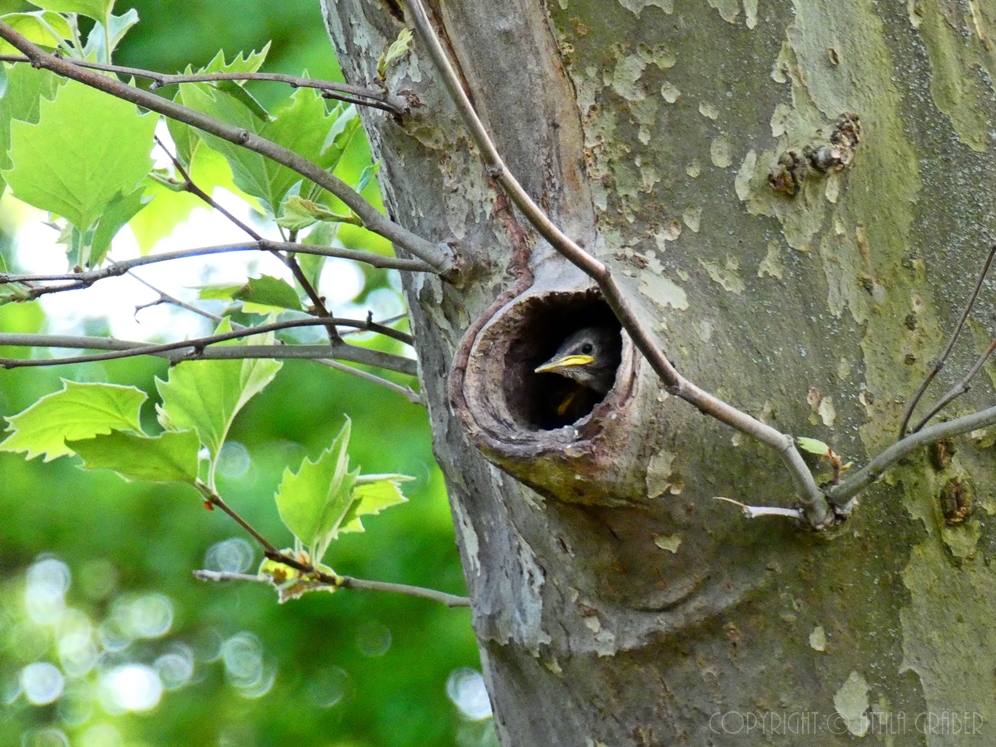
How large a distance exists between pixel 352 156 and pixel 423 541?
124cm

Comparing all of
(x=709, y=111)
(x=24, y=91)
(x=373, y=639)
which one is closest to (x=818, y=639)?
(x=709, y=111)

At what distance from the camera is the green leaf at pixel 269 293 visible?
114 centimetres

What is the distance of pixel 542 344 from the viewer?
39.5 inches

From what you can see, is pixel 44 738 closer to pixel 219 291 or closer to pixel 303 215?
pixel 219 291

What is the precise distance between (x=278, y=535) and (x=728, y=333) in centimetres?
234

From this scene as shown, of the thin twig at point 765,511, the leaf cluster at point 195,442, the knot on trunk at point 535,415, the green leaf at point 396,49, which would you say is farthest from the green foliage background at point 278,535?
the thin twig at point 765,511

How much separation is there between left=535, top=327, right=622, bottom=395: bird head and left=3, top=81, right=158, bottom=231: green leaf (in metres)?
0.49

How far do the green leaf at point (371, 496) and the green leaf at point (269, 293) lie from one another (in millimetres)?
291

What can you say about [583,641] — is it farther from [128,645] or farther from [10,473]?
[128,645]

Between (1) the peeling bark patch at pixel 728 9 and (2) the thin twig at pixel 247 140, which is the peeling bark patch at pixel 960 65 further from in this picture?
(2) the thin twig at pixel 247 140

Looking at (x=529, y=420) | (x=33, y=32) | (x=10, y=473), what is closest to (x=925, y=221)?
(x=529, y=420)

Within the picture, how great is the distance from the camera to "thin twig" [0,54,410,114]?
82 cm

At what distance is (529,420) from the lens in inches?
38.6

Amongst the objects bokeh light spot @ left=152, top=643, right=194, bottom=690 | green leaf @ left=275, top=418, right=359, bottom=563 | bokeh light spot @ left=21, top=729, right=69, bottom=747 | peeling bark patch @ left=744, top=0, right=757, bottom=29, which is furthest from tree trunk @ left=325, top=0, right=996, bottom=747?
bokeh light spot @ left=21, top=729, right=69, bottom=747
